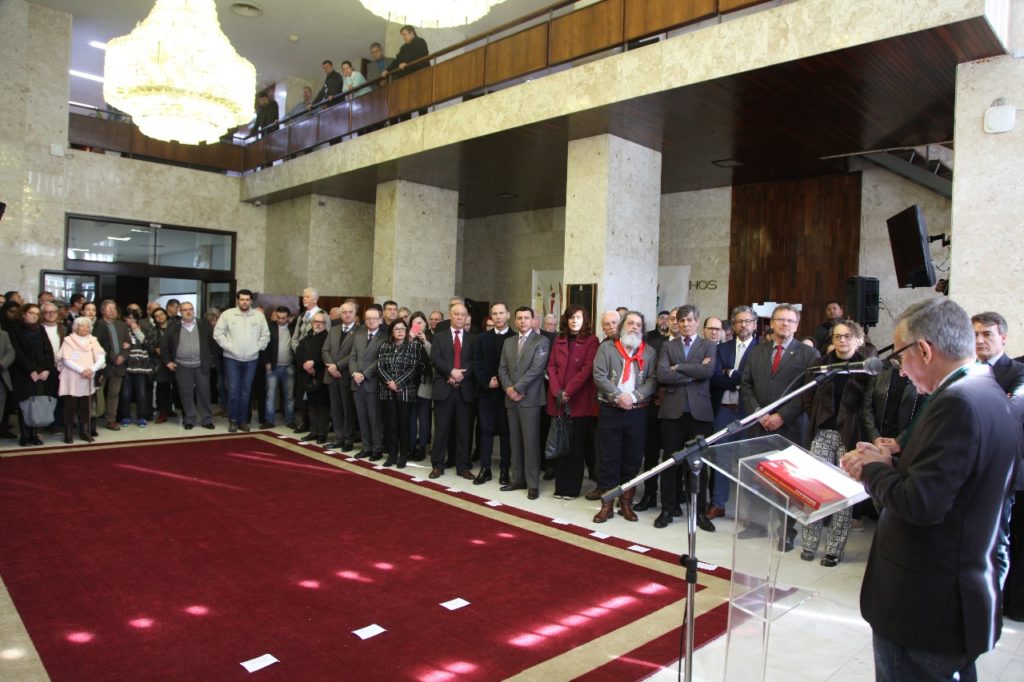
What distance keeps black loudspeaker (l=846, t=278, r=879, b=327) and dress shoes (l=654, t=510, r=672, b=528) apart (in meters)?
2.94

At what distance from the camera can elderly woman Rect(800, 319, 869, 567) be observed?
14.2 feet

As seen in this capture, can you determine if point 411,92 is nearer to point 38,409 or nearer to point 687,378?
point 38,409

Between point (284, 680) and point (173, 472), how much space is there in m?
4.11

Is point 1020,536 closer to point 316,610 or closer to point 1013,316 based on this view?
point 1013,316

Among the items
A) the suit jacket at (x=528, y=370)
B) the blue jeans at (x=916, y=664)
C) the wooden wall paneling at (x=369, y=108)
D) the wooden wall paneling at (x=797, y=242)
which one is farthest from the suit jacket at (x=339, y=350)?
the blue jeans at (x=916, y=664)

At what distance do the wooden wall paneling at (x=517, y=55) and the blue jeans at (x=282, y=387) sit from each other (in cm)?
437

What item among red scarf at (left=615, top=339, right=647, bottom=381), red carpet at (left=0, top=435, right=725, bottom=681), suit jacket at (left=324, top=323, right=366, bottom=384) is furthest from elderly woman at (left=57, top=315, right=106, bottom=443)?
red scarf at (left=615, top=339, right=647, bottom=381)

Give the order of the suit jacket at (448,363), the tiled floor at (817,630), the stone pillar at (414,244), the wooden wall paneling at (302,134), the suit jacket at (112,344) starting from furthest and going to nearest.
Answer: the wooden wall paneling at (302,134), the stone pillar at (414,244), the suit jacket at (112,344), the suit jacket at (448,363), the tiled floor at (817,630)

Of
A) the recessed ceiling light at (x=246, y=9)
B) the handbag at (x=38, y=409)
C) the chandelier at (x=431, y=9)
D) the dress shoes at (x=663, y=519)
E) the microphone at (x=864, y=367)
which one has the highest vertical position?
the recessed ceiling light at (x=246, y=9)

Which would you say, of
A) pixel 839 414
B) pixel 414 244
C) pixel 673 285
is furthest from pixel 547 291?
pixel 839 414

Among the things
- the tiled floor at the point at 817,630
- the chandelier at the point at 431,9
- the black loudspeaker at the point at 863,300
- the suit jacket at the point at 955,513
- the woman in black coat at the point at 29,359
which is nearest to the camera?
the suit jacket at the point at 955,513

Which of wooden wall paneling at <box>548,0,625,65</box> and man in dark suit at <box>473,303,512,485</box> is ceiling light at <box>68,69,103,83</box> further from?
man in dark suit at <box>473,303,512,485</box>

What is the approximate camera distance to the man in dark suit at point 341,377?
763 centimetres

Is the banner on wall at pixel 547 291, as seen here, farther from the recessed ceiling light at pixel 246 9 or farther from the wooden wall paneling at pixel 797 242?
the recessed ceiling light at pixel 246 9
